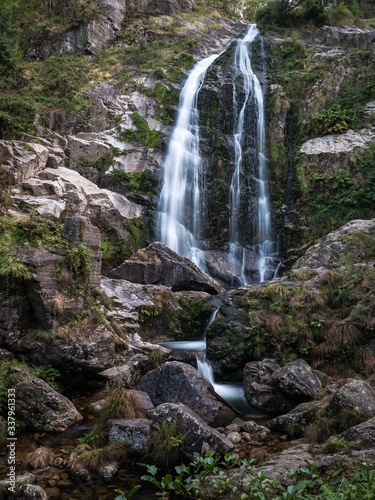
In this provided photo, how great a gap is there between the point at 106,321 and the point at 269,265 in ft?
30.6

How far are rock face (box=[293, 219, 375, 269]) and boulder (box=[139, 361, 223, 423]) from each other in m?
6.70

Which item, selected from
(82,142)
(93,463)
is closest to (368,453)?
(93,463)

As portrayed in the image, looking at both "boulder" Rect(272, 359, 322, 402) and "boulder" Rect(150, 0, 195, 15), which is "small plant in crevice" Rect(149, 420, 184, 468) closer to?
"boulder" Rect(272, 359, 322, 402)

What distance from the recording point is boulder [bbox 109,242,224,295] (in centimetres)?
1445

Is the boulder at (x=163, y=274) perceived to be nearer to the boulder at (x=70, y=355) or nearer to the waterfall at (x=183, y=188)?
the waterfall at (x=183, y=188)

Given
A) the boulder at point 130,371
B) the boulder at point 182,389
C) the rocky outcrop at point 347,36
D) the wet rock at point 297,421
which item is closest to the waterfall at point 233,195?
the boulder at point 130,371

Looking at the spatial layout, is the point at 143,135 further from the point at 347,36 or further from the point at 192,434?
the point at 192,434

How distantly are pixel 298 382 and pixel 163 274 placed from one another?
7.18 meters

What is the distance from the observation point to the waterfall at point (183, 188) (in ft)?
59.8

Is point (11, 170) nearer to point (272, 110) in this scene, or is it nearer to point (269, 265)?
point (269, 265)

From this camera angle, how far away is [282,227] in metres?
19.4

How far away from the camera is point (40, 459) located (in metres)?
6.12

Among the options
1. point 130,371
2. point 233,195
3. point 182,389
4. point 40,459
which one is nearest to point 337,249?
point 233,195

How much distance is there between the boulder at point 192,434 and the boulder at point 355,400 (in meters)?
1.80
